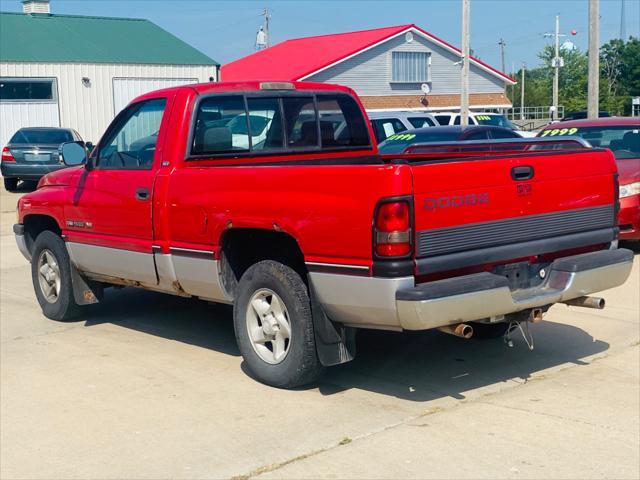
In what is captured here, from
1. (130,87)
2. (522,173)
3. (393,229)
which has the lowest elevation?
(393,229)

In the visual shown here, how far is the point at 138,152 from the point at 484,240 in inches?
116

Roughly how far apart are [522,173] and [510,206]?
232 mm

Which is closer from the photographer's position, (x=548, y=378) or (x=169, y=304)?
(x=548, y=378)

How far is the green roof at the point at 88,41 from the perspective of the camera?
105ft

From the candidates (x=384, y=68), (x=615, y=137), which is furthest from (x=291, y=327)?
(x=384, y=68)

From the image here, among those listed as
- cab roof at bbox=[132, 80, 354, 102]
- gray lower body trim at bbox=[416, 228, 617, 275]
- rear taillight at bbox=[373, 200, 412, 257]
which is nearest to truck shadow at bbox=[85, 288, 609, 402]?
gray lower body trim at bbox=[416, 228, 617, 275]

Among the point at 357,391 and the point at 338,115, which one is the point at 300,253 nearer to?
the point at 357,391

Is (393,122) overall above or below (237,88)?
below

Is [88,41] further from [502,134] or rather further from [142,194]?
[142,194]

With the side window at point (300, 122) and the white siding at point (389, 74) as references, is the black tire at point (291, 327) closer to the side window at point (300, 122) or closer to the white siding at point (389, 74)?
the side window at point (300, 122)

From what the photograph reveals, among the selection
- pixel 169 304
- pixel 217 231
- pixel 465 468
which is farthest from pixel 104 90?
pixel 465 468

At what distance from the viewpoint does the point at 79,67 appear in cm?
3234

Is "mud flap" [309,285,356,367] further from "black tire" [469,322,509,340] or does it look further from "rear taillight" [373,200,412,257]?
"black tire" [469,322,509,340]

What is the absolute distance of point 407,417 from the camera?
18.8ft
